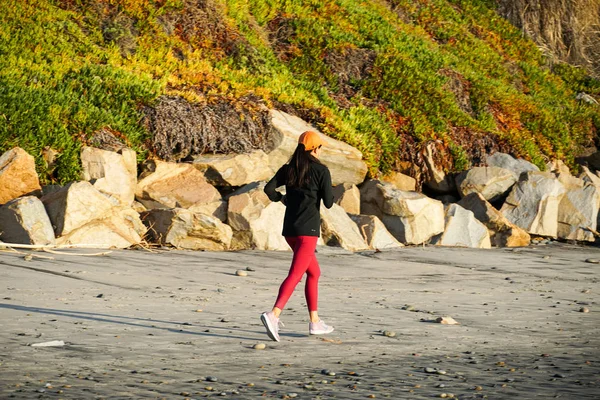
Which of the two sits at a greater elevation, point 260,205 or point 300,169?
point 300,169

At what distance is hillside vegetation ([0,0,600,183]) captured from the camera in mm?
16578

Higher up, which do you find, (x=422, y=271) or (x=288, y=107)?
(x=288, y=107)

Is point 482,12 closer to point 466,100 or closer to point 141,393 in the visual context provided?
point 466,100

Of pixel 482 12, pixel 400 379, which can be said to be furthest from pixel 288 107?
pixel 482 12

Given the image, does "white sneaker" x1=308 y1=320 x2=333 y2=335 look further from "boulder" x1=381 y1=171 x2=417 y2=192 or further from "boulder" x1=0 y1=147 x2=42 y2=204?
"boulder" x1=381 y1=171 x2=417 y2=192

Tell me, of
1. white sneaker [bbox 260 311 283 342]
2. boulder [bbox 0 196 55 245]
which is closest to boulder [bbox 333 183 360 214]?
boulder [bbox 0 196 55 245]

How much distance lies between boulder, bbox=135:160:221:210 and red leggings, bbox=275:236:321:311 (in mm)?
7384

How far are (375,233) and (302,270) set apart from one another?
790 centimetres

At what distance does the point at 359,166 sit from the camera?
1862 cm

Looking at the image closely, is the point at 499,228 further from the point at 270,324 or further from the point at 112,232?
the point at 270,324

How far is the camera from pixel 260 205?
1451 cm

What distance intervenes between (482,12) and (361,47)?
1081 centimetres

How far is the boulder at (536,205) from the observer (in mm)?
18859

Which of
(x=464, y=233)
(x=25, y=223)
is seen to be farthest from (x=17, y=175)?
(x=464, y=233)
